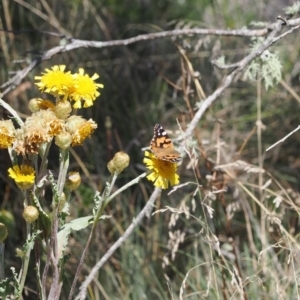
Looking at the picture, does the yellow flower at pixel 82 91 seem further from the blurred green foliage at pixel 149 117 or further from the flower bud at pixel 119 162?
the blurred green foliage at pixel 149 117

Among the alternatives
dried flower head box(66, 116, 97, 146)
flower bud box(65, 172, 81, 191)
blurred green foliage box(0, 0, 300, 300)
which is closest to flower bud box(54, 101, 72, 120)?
dried flower head box(66, 116, 97, 146)

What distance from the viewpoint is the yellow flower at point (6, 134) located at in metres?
1.15

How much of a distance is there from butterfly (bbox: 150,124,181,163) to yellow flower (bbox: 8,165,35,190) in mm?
240

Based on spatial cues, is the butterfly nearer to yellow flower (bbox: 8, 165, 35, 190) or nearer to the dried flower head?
the dried flower head

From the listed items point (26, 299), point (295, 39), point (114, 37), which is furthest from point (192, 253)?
point (295, 39)

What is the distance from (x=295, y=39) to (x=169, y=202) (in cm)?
116

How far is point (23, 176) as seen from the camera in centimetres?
115

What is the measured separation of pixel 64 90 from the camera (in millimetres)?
1216

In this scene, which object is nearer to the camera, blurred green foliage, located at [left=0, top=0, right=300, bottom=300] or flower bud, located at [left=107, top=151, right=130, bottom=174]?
flower bud, located at [left=107, top=151, right=130, bottom=174]

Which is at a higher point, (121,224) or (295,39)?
(295,39)

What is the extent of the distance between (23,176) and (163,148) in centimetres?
28

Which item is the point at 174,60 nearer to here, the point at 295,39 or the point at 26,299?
the point at 295,39

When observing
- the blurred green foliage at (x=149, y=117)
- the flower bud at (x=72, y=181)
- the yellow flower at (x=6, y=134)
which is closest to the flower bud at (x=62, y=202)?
the flower bud at (x=72, y=181)

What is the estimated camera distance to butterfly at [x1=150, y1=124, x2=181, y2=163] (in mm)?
1197
